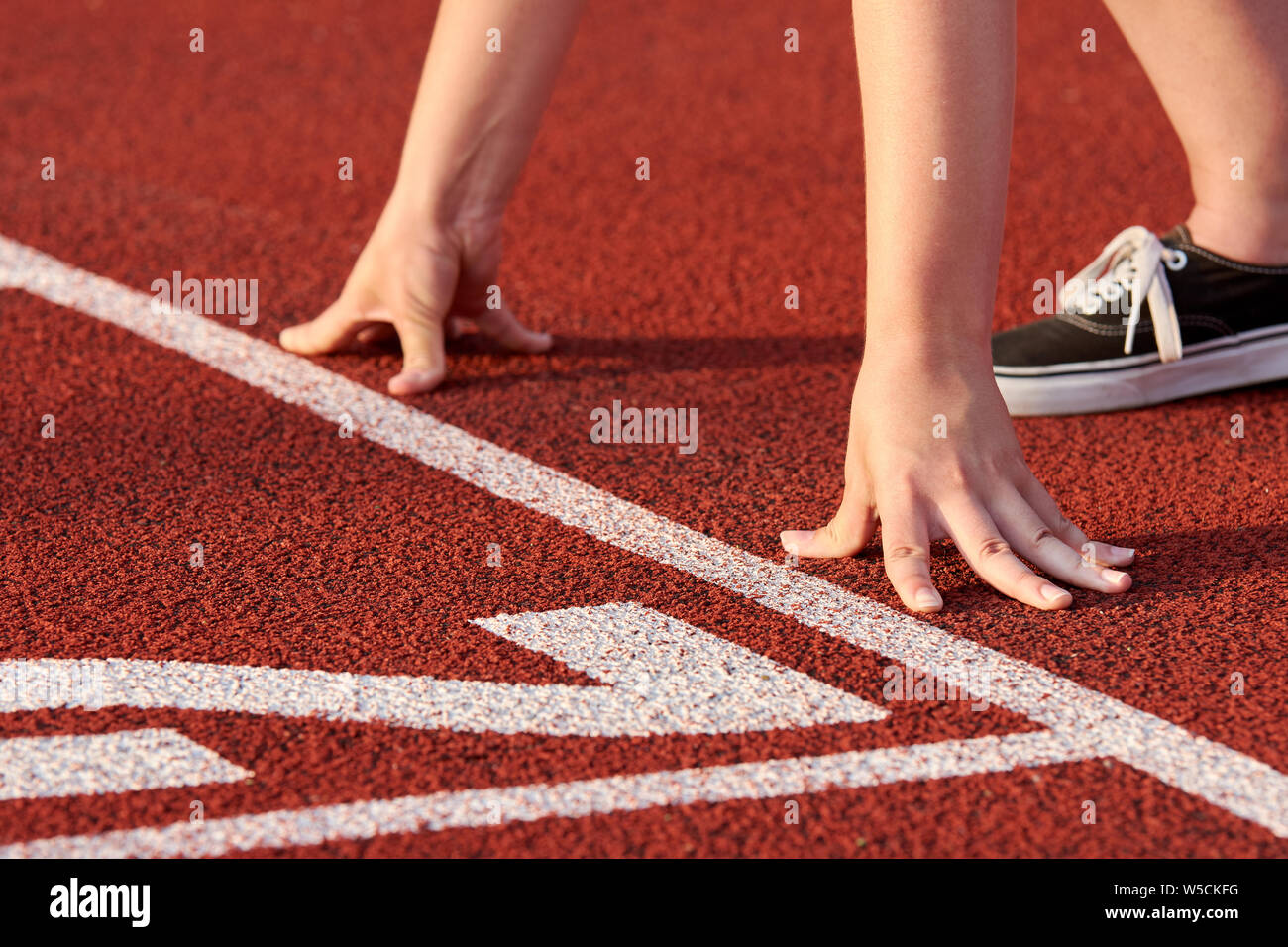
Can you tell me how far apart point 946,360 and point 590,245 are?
2.05 m

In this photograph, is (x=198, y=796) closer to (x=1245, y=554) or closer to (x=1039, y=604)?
(x=1039, y=604)

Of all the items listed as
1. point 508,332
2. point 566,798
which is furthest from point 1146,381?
point 566,798

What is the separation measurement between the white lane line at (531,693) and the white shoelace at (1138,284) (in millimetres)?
1391

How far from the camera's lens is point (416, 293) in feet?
10.9

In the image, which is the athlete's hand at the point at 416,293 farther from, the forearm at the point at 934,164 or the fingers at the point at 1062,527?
the fingers at the point at 1062,527

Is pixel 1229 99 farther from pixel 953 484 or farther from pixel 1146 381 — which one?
pixel 953 484

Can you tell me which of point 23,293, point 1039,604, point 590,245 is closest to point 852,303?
point 590,245

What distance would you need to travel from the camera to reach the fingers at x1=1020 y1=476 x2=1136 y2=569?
241cm

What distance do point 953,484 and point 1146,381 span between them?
1048 mm

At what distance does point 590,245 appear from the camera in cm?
430

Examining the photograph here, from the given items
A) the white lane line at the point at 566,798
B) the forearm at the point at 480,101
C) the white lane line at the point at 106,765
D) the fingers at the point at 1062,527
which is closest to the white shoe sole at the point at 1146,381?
the fingers at the point at 1062,527

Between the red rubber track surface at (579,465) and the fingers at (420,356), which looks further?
the fingers at (420,356)

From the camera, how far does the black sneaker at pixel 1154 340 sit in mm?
3207

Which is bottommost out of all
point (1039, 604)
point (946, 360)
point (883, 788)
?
point (883, 788)
